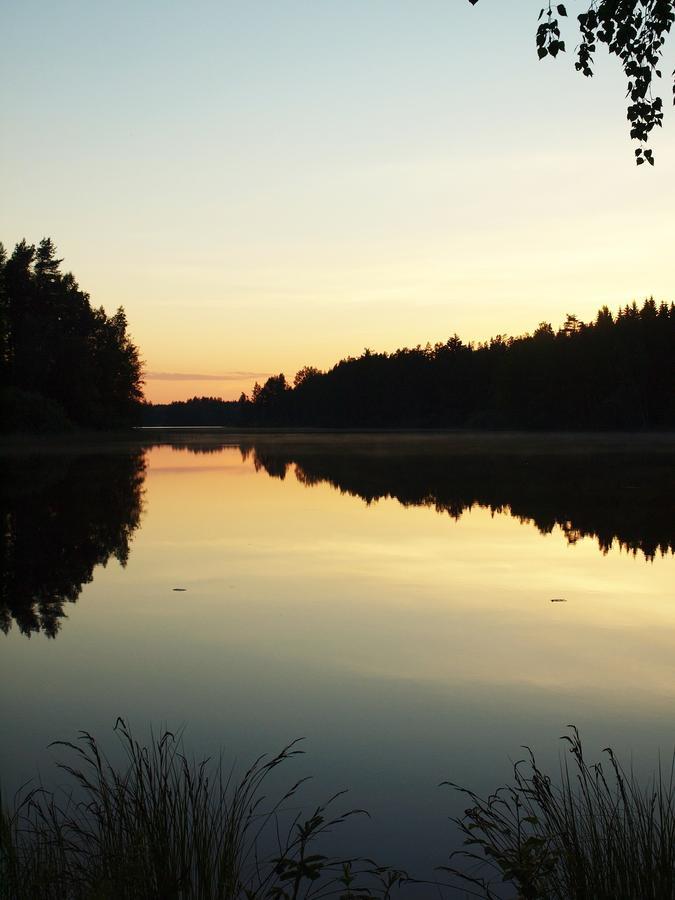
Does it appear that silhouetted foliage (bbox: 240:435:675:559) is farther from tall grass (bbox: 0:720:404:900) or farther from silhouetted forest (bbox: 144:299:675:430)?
silhouetted forest (bbox: 144:299:675:430)

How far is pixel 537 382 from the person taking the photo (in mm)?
108250

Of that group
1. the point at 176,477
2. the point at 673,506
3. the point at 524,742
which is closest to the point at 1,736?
the point at 524,742

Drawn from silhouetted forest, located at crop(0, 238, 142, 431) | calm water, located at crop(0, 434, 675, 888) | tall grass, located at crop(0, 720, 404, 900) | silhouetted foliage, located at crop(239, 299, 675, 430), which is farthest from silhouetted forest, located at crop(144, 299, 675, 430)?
tall grass, located at crop(0, 720, 404, 900)

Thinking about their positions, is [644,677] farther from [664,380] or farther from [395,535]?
[664,380]

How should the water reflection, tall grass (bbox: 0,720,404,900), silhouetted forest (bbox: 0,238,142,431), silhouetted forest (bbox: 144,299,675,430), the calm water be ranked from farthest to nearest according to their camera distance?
silhouetted forest (bbox: 144,299,675,430), silhouetted forest (bbox: 0,238,142,431), the water reflection, the calm water, tall grass (bbox: 0,720,404,900)

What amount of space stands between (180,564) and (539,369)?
9982 centimetres

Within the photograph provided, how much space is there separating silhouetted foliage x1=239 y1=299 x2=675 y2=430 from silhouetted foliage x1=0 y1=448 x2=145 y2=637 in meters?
71.0

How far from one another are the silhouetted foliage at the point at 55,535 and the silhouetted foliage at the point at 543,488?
6.74 metres

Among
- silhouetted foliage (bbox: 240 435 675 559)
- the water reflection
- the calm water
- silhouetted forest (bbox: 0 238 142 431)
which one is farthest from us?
silhouetted forest (bbox: 0 238 142 431)

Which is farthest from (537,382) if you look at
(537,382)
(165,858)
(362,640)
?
(165,858)

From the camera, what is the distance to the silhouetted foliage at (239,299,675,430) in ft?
303

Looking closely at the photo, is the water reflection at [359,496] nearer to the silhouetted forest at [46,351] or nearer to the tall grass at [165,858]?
the tall grass at [165,858]

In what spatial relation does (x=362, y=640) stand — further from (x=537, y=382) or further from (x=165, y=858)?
(x=537, y=382)

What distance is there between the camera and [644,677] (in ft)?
24.9
